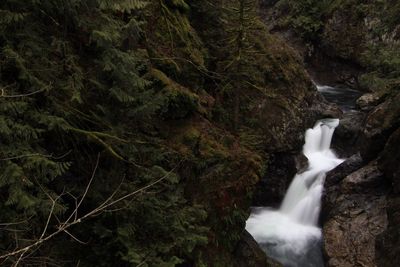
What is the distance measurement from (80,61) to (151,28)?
11.2 feet

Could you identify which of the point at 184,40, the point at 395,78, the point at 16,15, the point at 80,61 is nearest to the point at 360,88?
the point at 395,78

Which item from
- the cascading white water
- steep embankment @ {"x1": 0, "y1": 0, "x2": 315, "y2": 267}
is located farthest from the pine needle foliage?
the cascading white water

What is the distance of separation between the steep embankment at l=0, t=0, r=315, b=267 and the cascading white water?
2.12m

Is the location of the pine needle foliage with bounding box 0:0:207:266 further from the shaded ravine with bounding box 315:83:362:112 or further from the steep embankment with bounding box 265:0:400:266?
the shaded ravine with bounding box 315:83:362:112

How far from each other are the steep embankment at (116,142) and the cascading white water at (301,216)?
2125mm

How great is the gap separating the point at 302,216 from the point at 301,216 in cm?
3

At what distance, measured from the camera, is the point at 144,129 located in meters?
7.44

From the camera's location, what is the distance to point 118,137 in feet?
20.1

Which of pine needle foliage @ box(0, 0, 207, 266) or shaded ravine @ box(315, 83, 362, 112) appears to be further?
shaded ravine @ box(315, 83, 362, 112)

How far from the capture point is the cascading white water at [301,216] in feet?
37.2

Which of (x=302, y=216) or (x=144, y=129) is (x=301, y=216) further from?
(x=144, y=129)

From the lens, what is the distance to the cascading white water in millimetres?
11336

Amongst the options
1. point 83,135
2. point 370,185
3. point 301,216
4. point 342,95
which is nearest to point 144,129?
point 83,135

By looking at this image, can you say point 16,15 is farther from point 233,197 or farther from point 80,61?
point 233,197
